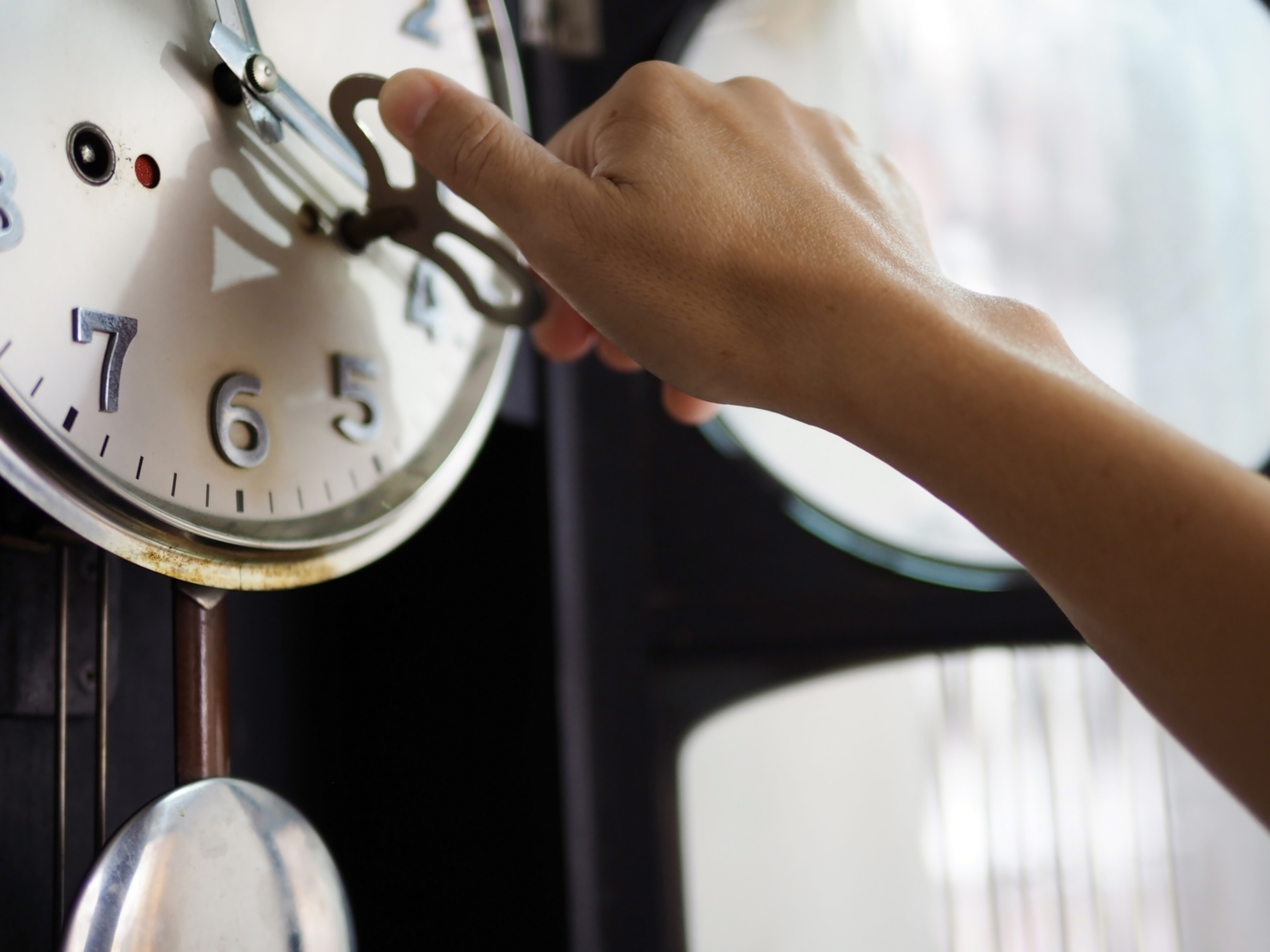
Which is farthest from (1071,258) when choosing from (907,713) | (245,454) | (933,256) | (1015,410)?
(245,454)

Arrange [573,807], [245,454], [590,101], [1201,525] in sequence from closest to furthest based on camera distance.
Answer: [1201,525] < [245,454] < [573,807] < [590,101]

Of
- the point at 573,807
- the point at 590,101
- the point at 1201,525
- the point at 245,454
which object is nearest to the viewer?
the point at 1201,525

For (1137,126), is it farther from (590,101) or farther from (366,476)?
(366,476)

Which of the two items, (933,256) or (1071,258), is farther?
(1071,258)

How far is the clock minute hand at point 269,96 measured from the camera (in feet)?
1.41

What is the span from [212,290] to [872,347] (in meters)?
0.26

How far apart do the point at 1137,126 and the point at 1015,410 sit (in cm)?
70

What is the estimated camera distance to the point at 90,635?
519 millimetres

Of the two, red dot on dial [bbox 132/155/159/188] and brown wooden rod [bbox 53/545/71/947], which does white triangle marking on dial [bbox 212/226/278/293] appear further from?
brown wooden rod [bbox 53/545/71/947]

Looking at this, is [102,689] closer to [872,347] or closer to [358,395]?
[358,395]

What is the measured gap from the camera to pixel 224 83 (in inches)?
17.7

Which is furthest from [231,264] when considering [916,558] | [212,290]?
[916,558]

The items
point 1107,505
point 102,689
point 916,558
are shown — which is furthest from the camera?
point 916,558

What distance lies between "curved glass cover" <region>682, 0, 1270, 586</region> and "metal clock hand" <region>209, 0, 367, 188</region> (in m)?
0.47
